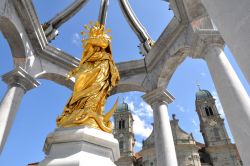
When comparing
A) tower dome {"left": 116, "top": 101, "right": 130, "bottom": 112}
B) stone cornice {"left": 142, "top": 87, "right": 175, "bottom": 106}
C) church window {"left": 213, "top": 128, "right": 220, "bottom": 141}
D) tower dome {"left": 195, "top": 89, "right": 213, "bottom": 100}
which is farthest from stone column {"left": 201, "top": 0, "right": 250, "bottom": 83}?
tower dome {"left": 195, "top": 89, "right": 213, "bottom": 100}

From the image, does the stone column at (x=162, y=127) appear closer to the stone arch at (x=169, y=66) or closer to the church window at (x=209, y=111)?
the stone arch at (x=169, y=66)

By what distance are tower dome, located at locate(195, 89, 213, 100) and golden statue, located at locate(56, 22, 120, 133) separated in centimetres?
5247

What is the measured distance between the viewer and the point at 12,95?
28.8 ft

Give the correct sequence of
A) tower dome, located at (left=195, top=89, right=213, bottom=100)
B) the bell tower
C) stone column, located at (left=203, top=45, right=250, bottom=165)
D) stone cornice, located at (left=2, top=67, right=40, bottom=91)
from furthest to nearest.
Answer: tower dome, located at (left=195, top=89, right=213, bottom=100) < the bell tower < stone cornice, located at (left=2, top=67, right=40, bottom=91) < stone column, located at (left=203, top=45, right=250, bottom=165)

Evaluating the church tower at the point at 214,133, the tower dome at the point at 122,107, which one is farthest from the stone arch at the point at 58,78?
the tower dome at the point at 122,107

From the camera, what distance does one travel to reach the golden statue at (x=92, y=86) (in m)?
4.34

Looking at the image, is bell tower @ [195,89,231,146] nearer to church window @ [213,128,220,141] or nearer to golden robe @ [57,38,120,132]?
church window @ [213,128,220,141]

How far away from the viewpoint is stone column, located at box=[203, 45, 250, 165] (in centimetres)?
457

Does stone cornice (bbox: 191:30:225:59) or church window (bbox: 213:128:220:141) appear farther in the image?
church window (bbox: 213:128:220:141)

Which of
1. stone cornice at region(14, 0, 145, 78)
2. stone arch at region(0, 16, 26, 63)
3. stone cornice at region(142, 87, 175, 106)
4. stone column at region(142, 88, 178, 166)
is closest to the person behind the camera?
stone column at region(142, 88, 178, 166)

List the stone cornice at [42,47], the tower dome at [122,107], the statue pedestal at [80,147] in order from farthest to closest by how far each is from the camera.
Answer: the tower dome at [122,107], the stone cornice at [42,47], the statue pedestal at [80,147]

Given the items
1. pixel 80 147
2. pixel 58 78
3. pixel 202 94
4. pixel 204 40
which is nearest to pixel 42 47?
pixel 58 78

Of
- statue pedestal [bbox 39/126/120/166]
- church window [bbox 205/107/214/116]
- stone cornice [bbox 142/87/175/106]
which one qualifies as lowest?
statue pedestal [bbox 39/126/120/166]

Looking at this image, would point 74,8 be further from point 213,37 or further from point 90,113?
point 90,113
